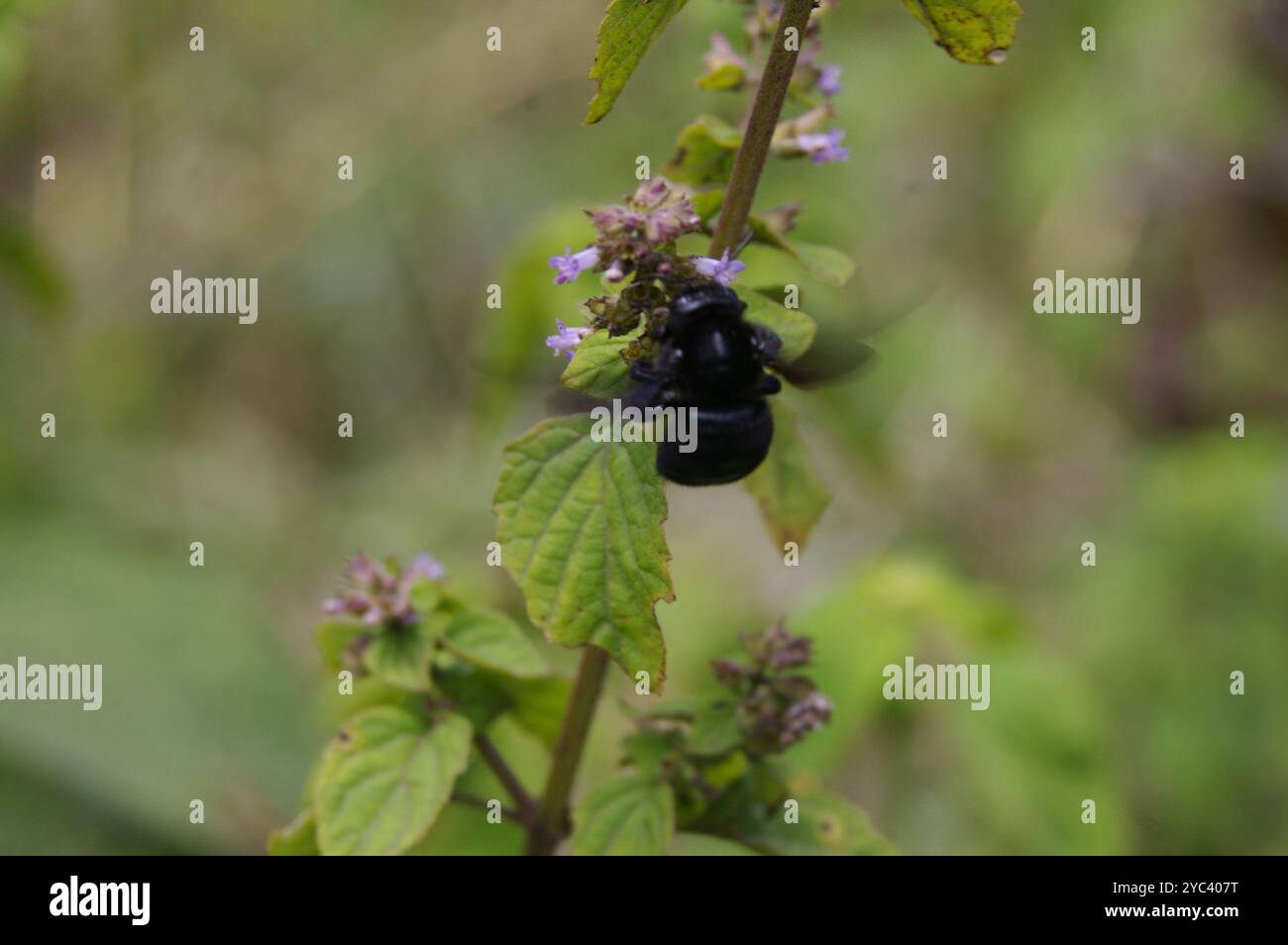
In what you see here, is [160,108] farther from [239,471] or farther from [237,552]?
[237,552]

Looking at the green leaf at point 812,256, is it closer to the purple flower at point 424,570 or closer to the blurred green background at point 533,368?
the purple flower at point 424,570

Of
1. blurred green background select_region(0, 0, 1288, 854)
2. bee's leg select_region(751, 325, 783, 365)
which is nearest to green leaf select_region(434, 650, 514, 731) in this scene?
bee's leg select_region(751, 325, 783, 365)

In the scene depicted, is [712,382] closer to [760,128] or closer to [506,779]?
[760,128]

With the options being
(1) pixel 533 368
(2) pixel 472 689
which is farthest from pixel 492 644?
(1) pixel 533 368

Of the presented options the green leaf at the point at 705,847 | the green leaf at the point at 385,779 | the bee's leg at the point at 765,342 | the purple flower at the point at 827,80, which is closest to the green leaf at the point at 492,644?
the green leaf at the point at 385,779
